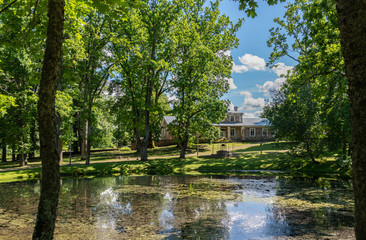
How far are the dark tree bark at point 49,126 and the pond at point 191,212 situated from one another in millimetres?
3191

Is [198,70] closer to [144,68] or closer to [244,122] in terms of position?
[144,68]

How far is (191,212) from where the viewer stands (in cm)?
966

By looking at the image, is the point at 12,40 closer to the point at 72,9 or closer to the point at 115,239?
the point at 72,9

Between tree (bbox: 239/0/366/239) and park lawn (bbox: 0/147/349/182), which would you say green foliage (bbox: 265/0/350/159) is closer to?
park lawn (bbox: 0/147/349/182)

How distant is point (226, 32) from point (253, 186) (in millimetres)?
22441

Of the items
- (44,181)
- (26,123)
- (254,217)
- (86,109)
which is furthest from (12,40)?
(26,123)

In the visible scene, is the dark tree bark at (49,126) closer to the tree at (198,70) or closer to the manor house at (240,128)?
the tree at (198,70)

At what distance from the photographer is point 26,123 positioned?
85.0 feet

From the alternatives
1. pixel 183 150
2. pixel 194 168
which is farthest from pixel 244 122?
pixel 194 168

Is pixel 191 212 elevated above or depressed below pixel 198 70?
below

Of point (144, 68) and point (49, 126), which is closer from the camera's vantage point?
point (49, 126)

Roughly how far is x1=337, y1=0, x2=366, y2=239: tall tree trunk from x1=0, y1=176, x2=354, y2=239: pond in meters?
5.13

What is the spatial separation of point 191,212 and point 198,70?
21.2 m

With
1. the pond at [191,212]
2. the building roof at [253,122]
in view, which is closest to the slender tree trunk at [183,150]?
the pond at [191,212]
